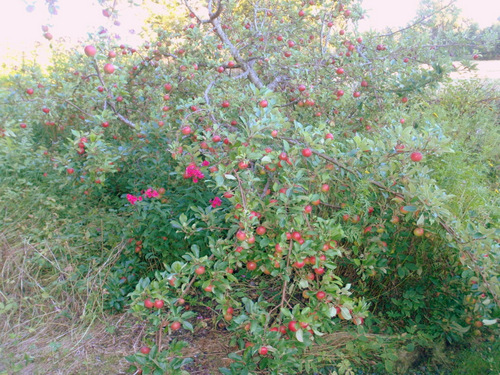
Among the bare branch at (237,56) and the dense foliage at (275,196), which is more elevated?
the bare branch at (237,56)

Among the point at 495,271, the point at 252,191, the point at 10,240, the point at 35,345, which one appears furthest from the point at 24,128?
the point at 495,271

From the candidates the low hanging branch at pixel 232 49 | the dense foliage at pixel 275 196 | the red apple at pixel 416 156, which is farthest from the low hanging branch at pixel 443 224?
the low hanging branch at pixel 232 49

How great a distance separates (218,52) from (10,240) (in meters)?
2.29

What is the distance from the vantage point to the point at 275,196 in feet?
6.41

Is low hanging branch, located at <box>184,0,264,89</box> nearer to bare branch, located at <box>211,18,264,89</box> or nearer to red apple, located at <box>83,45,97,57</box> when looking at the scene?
bare branch, located at <box>211,18,264,89</box>

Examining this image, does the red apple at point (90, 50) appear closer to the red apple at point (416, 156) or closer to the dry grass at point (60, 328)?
the dry grass at point (60, 328)

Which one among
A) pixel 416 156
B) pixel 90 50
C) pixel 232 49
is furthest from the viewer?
pixel 232 49

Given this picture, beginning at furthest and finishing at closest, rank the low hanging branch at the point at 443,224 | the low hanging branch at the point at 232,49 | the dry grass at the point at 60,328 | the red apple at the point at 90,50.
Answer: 1. the low hanging branch at the point at 232,49
2. the red apple at the point at 90,50
3. the dry grass at the point at 60,328
4. the low hanging branch at the point at 443,224

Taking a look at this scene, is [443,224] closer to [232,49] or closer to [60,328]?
[60,328]

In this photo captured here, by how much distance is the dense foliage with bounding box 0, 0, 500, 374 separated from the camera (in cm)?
188

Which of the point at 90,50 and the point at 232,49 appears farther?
the point at 232,49

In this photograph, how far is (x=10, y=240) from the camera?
9.62ft

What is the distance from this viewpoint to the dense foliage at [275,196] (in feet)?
6.18

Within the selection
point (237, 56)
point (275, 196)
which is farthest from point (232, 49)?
point (275, 196)
